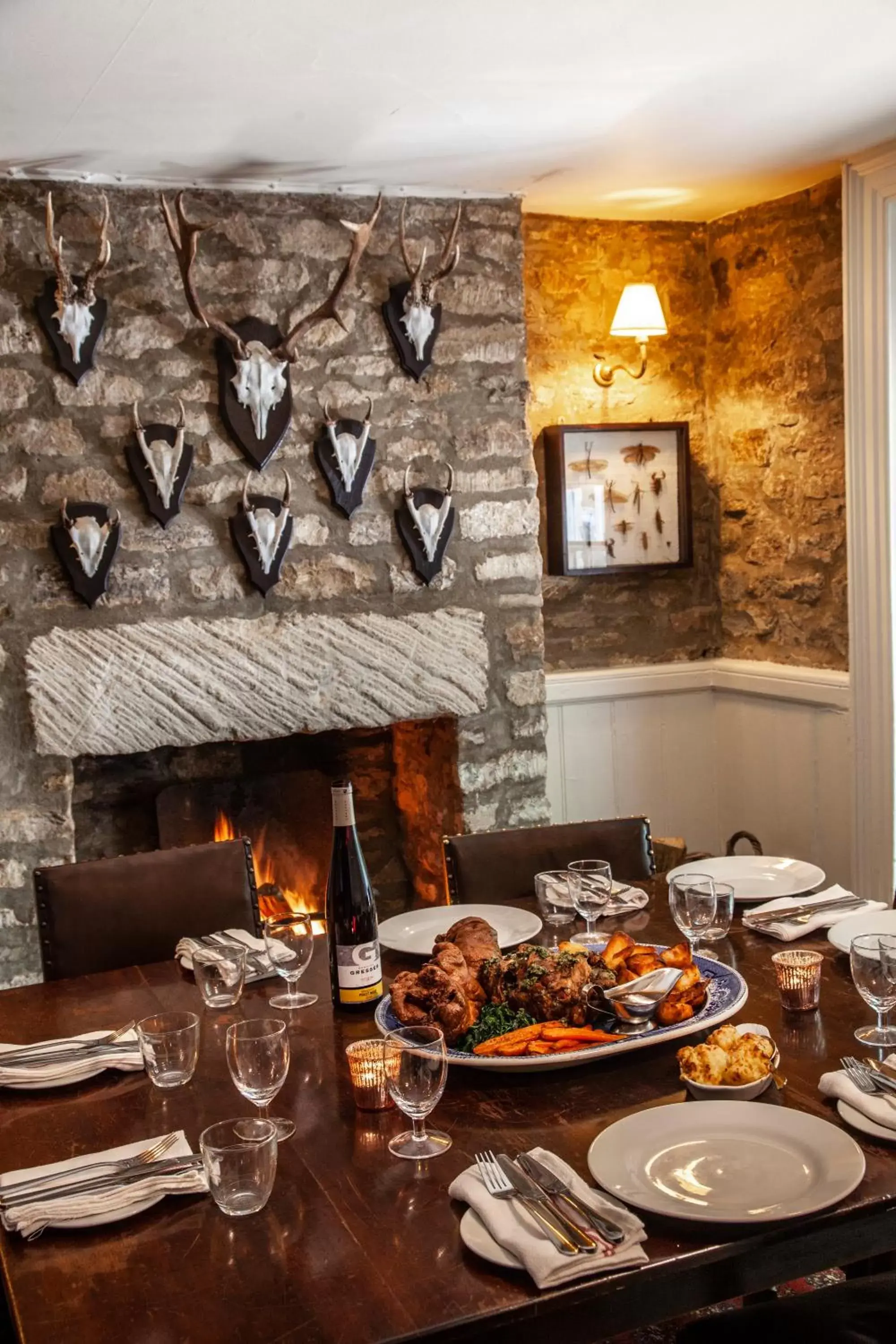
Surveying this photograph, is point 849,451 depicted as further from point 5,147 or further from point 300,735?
point 5,147

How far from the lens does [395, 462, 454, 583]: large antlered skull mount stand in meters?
3.47

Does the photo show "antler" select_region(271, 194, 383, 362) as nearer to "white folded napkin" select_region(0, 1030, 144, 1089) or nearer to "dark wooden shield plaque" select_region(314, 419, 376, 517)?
"dark wooden shield plaque" select_region(314, 419, 376, 517)

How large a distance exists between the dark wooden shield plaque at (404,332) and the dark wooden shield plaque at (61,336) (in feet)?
2.45

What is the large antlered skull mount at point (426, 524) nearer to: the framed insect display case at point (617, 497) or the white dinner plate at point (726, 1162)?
the framed insect display case at point (617, 497)

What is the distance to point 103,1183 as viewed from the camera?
1.30 meters

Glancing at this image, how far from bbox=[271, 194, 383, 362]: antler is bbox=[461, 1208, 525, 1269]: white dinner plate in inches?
95.0

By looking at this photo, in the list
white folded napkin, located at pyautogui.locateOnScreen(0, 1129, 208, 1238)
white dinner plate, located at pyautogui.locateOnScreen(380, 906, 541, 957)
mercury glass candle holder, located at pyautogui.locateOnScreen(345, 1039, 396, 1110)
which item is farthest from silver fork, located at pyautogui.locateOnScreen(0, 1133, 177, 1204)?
white dinner plate, located at pyautogui.locateOnScreen(380, 906, 541, 957)

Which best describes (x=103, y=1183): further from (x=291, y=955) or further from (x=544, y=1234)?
(x=291, y=955)

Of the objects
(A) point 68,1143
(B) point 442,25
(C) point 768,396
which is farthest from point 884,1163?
(C) point 768,396

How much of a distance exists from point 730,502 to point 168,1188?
334 centimetres

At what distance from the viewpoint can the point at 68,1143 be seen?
1444 mm

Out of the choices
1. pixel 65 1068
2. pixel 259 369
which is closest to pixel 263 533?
pixel 259 369

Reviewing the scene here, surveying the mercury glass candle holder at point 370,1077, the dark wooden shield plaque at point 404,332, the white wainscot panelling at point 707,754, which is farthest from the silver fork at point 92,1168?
the white wainscot panelling at point 707,754

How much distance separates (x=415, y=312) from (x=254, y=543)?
2.55 feet
